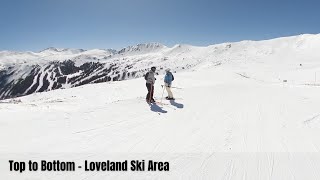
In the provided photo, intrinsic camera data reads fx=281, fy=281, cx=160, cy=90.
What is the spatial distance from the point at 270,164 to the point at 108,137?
226 inches

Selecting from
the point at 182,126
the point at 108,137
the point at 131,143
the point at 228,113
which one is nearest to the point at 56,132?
the point at 108,137

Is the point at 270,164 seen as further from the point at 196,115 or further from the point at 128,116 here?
the point at 128,116

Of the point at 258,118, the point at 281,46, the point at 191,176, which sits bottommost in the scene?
the point at 191,176

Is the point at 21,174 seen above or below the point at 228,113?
below

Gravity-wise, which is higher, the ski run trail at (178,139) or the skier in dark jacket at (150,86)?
the skier in dark jacket at (150,86)

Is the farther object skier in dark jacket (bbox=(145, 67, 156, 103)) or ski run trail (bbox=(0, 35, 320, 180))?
skier in dark jacket (bbox=(145, 67, 156, 103))

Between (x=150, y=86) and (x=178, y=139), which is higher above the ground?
(x=150, y=86)

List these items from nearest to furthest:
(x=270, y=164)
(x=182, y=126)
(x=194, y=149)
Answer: (x=270, y=164)
(x=194, y=149)
(x=182, y=126)

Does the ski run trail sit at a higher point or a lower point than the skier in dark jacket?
lower

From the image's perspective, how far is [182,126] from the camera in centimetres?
1248

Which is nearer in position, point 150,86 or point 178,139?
point 178,139

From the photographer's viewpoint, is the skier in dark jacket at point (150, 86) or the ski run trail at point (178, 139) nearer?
the ski run trail at point (178, 139)

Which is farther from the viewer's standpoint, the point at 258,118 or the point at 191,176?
the point at 258,118

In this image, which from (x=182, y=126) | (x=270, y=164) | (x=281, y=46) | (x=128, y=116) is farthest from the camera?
(x=281, y=46)
